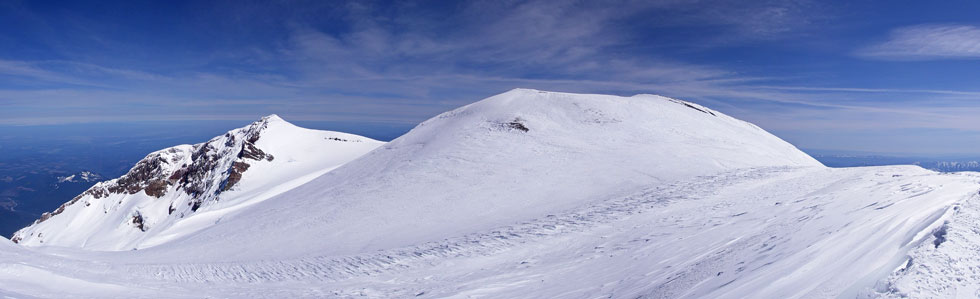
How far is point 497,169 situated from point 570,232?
1027 cm

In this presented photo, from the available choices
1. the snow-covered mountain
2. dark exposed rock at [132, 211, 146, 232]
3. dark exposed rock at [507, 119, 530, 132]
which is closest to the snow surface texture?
dark exposed rock at [507, 119, 530, 132]

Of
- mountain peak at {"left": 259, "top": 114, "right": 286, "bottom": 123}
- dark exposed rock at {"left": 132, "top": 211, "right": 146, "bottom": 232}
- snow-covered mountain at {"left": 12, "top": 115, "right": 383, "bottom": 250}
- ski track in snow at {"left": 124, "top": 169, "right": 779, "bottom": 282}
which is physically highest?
mountain peak at {"left": 259, "top": 114, "right": 286, "bottom": 123}

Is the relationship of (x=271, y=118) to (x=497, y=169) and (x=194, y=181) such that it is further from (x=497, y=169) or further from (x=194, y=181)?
(x=497, y=169)

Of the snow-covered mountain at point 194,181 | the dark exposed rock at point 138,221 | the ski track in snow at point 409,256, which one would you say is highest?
the snow-covered mountain at point 194,181

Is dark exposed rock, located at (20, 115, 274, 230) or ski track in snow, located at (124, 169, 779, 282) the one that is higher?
dark exposed rock, located at (20, 115, 274, 230)

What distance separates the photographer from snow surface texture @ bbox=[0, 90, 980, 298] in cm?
568

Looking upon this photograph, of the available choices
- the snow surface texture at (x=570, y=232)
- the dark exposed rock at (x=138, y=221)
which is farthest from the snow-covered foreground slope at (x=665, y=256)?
the dark exposed rock at (x=138, y=221)

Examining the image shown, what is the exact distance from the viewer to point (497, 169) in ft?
73.7

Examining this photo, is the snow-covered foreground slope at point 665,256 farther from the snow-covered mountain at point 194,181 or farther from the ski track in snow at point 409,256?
the snow-covered mountain at point 194,181

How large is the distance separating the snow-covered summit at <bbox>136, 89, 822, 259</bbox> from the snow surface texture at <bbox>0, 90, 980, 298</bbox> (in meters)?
0.15

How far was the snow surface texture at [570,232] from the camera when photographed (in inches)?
224

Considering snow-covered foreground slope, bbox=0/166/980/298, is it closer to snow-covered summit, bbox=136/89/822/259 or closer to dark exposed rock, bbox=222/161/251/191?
snow-covered summit, bbox=136/89/822/259

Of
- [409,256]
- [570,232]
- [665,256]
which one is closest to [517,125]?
[570,232]

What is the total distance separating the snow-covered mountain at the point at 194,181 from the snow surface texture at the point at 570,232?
16.1m
